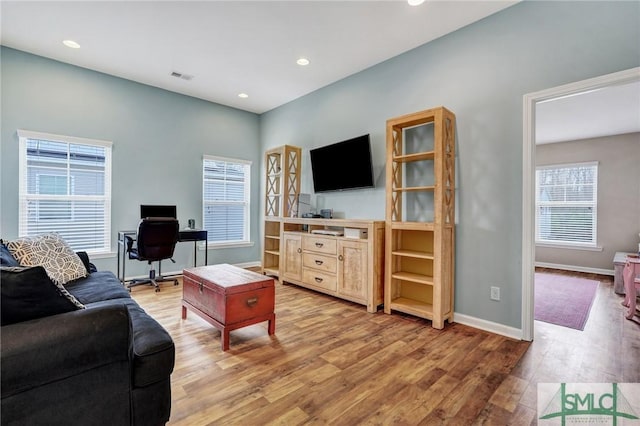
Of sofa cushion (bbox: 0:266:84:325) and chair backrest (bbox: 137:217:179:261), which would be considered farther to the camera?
chair backrest (bbox: 137:217:179:261)

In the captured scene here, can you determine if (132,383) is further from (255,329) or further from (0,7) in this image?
(0,7)

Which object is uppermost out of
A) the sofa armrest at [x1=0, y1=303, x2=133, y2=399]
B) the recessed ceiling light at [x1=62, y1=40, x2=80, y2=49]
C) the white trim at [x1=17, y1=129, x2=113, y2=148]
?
the recessed ceiling light at [x1=62, y1=40, x2=80, y2=49]

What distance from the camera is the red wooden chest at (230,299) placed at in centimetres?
232

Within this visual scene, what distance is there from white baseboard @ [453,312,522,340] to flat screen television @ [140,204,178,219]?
4.01m

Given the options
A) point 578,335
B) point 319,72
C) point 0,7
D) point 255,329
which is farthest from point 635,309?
point 0,7

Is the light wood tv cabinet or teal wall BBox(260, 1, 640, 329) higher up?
teal wall BBox(260, 1, 640, 329)

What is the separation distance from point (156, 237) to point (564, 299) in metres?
5.24

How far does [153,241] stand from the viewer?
3.90m

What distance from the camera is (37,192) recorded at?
367cm

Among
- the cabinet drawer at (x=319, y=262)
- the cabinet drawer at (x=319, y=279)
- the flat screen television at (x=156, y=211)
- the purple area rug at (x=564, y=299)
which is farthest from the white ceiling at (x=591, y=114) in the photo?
the flat screen television at (x=156, y=211)

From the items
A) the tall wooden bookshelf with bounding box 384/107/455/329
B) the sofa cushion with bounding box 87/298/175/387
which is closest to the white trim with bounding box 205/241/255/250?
the tall wooden bookshelf with bounding box 384/107/455/329

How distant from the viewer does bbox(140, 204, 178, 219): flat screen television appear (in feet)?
14.2

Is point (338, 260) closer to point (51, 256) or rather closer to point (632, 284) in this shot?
point (51, 256)

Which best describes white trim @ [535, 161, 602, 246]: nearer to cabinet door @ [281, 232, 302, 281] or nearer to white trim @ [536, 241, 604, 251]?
white trim @ [536, 241, 604, 251]
